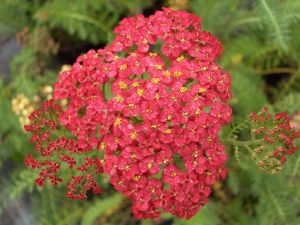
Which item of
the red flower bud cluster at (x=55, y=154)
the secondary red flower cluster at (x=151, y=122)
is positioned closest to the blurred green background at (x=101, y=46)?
the red flower bud cluster at (x=55, y=154)

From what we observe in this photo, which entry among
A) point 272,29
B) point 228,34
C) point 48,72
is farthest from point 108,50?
point 228,34

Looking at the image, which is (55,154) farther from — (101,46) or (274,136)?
(101,46)

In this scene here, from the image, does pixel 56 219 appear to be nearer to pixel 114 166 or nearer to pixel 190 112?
pixel 114 166

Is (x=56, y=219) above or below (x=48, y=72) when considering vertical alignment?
below

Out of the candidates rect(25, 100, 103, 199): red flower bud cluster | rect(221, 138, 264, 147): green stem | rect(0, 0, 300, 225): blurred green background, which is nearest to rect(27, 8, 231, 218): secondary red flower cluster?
rect(25, 100, 103, 199): red flower bud cluster

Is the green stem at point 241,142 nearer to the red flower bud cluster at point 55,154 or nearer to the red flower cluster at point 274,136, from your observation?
the red flower cluster at point 274,136
